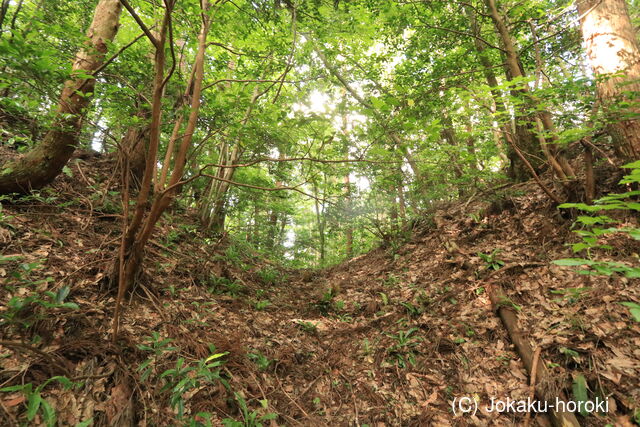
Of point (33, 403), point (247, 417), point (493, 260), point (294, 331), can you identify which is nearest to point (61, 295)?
point (33, 403)

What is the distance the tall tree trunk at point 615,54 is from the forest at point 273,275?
28 millimetres

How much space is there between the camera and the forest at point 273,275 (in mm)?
2408

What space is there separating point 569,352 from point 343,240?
10776mm

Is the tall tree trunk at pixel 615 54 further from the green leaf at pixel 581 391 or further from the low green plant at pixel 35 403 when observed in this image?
the low green plant at pixel 35 403

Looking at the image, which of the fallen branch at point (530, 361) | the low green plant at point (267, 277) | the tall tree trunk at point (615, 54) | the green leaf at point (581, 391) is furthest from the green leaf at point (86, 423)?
the tall tree trunk at point (615, 54)

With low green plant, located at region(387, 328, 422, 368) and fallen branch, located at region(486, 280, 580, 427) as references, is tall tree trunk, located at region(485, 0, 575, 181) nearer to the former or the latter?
fallen branch, located at region(486, 280, 580, 427)

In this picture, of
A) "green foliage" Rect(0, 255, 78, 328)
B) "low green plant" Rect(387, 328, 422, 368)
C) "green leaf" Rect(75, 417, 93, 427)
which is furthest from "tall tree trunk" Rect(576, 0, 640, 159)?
"green foliage" Rect(0, 255, 78, 328)

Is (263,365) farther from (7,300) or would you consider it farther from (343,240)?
(343,240)

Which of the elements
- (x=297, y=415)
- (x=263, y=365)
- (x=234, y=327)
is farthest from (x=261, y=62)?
(x=297, y=415)

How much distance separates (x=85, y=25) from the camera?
16.8ft

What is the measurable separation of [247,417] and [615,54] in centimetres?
658

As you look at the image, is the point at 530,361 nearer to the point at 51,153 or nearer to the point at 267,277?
the point at 267,277

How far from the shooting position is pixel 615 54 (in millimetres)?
3785

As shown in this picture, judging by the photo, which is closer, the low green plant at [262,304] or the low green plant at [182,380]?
the low green plant at [182,380]
